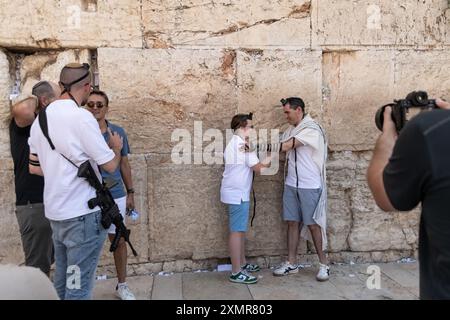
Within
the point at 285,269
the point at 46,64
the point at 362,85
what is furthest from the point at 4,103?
the point at 362,85

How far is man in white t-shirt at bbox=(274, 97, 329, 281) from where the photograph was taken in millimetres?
3963

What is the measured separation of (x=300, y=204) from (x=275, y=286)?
0.86 metres

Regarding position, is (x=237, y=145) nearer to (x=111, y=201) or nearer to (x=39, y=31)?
(x=111, y=201)

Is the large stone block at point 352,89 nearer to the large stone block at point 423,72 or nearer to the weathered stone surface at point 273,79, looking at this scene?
the large stone block at point 423,72

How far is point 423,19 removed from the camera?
439cm

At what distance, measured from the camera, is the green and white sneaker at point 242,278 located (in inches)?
150

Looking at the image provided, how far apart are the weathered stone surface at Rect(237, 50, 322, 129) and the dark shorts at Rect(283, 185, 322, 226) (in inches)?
30.1

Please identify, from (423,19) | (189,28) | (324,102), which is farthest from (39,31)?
(423,19)

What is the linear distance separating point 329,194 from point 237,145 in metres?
1.29

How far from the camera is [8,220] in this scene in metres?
3.89

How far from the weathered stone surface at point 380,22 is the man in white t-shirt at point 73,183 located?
114 inches

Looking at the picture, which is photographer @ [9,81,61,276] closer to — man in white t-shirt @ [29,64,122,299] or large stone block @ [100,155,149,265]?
man in white t-shirt @ [29,64,122,299]

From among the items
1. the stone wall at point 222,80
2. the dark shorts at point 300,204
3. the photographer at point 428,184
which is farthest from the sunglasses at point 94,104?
the photographer at point 428,184

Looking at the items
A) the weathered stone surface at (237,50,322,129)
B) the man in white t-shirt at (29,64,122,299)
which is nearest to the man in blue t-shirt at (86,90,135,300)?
the man in white t-shirt at (29,64,122,299)
